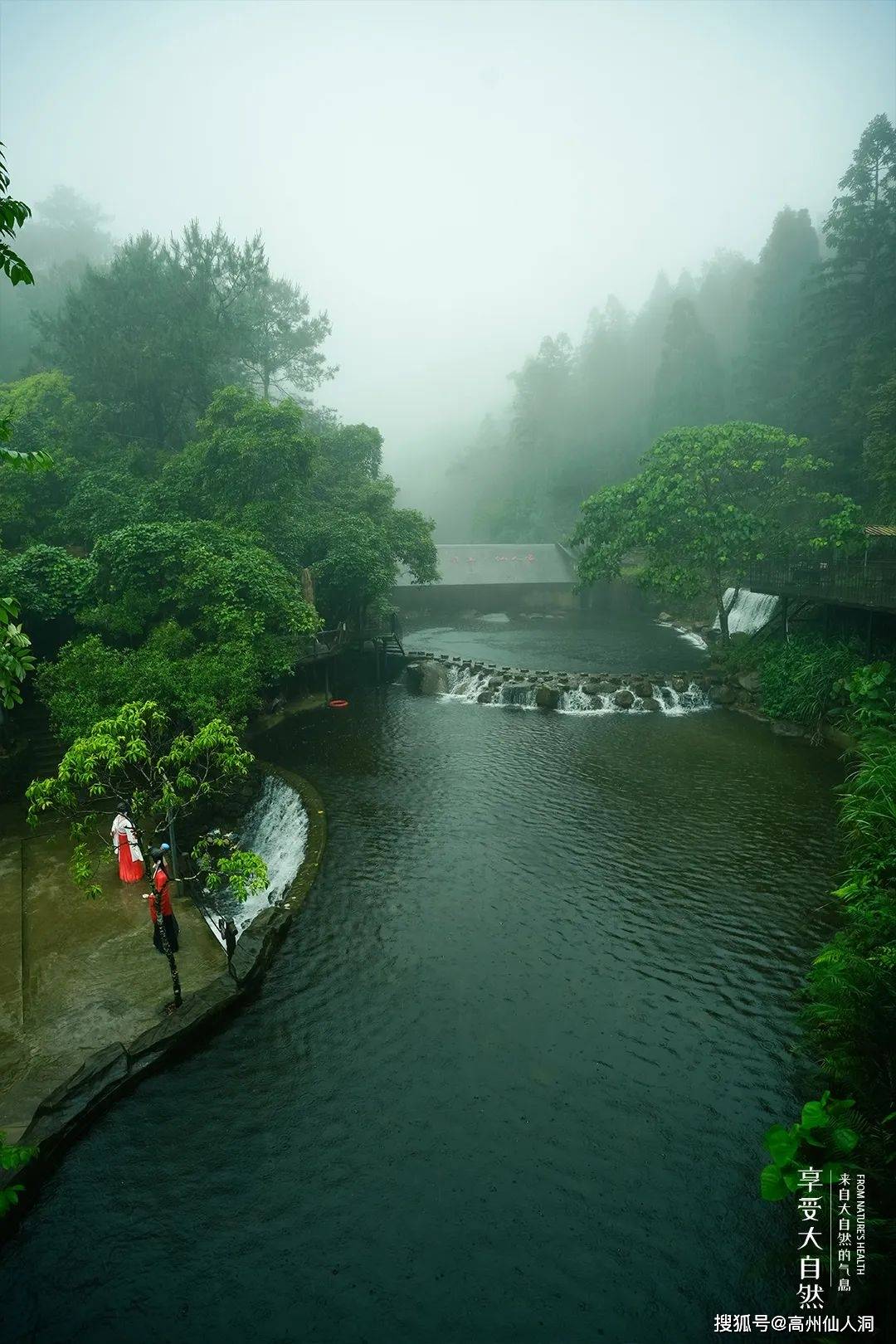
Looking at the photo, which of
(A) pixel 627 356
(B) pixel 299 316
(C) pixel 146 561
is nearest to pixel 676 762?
(C) pixel 146 561

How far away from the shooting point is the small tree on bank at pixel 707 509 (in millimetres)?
32375

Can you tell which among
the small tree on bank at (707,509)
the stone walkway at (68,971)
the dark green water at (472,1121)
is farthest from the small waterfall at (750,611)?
the stone walkway at (68,971)

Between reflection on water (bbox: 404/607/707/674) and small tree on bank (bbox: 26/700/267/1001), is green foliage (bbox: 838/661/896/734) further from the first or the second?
small tree on bank (bbox: 26/700/267/1001)

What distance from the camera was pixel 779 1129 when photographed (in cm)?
683

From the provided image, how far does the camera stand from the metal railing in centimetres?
2361

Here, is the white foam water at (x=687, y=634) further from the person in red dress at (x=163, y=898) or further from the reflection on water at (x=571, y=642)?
the person in red dress at (x=163, y=898)

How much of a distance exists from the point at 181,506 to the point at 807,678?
29.2 meters

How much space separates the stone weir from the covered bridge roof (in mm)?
28603

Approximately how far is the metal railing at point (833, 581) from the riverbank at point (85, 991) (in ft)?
67.7

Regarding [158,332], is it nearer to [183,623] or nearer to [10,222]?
A: [183,623]

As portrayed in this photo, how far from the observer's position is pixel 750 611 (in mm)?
40875

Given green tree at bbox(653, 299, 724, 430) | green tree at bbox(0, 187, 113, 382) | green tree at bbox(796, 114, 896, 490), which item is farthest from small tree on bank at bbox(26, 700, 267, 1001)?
green tree at bbox(653, 299, 724, 430)

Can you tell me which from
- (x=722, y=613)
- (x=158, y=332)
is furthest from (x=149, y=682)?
(x=158, y=332)

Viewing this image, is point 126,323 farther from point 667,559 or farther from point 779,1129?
point 779,1129
